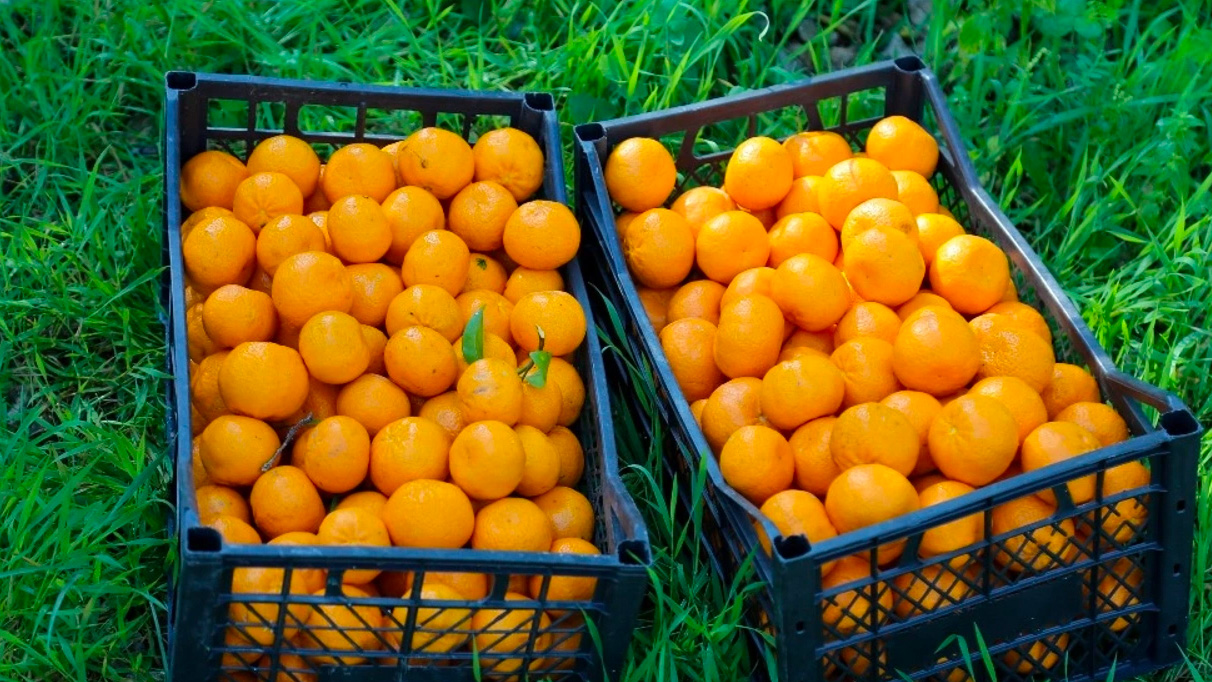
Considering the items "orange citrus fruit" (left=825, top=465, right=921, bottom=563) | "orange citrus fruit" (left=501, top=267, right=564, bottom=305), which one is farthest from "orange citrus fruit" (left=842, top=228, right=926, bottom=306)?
"orange citrus fruit" (left=501, top=267, right=564, bottom=305)

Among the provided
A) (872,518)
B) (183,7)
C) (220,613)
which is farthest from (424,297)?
(183,7)

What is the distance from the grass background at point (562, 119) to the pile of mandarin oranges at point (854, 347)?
0.27 m

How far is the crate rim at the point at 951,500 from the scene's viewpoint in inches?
84.2

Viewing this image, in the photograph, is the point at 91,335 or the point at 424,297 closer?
the point at 424,297

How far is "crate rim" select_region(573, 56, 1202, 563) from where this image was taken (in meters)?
2.14

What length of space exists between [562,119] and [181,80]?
975 millimetres

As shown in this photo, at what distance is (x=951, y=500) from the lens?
217cm

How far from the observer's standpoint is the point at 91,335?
9.77ft

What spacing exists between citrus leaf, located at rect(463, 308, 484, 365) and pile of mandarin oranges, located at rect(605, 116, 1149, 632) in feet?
1.25

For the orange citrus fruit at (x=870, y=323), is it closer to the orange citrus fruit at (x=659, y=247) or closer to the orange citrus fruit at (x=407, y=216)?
the orange citrus fruit at (x=659, y=247)

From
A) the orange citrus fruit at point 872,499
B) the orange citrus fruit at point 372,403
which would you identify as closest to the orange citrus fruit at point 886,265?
the orange citrus fruit at point 872,499

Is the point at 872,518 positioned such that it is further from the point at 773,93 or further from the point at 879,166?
the point at 773,93

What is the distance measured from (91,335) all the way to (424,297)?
884 millimetres

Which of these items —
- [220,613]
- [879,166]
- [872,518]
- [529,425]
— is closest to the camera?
[220,613]
